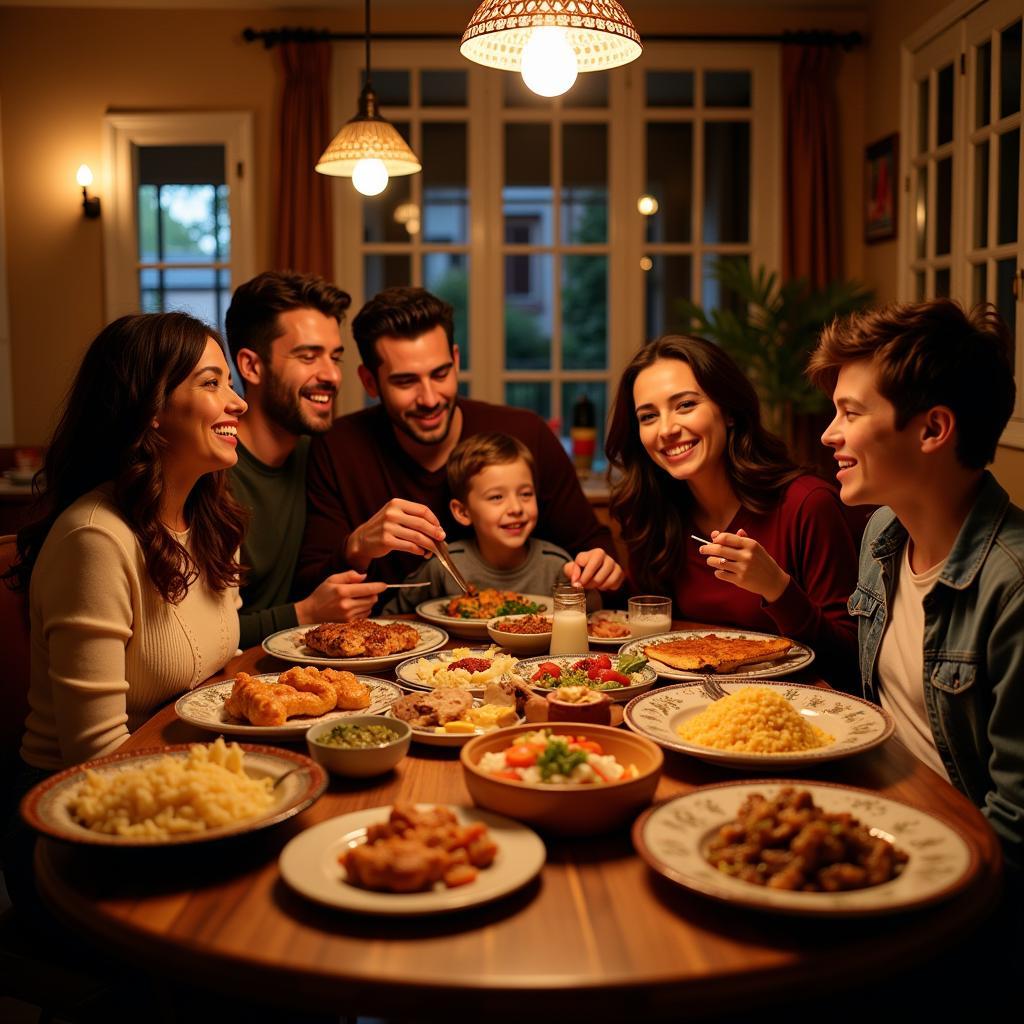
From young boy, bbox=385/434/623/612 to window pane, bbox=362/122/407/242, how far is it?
3.52 m

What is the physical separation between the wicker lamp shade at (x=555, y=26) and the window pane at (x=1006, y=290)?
2.90 m

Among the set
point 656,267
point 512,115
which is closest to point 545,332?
point 656,267

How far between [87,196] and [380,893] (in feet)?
19.5

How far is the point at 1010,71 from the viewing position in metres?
4.38

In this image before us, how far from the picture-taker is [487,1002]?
970 mm

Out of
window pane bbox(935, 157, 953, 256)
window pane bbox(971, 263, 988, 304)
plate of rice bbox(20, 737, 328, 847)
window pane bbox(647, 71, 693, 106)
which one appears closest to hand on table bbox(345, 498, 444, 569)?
plate of rice bbox(20, 737, 328, 847)

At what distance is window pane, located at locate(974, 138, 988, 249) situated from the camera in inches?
185

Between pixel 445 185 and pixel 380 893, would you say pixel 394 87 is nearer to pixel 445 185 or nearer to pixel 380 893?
pixel 445 185

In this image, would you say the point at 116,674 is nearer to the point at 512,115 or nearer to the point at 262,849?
the point at 262,849

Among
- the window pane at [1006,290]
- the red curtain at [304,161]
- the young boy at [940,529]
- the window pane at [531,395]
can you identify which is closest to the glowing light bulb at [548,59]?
the young boy at [940,529]

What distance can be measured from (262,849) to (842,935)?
25.8 inches

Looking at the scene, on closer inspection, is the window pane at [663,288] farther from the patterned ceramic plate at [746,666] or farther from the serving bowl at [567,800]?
the serving bowl at [567,800]

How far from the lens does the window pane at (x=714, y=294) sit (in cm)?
636

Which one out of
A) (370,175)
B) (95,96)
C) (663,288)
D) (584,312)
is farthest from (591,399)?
(370,175)
